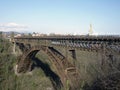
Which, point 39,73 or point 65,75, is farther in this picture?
point 39,73

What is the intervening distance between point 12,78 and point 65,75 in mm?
20303

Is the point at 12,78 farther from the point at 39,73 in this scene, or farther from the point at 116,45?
the point at 116,45

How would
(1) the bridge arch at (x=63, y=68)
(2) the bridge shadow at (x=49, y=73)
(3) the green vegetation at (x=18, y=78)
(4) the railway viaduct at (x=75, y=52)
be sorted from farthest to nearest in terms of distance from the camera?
(2) the bridge shadow at (x=49, y=73)
(3) the green vegetation at (x=18, y=78)
(1) the bridge arch at (x=63, y=68)
(4) the railway viaduct at (x=75, y=52)

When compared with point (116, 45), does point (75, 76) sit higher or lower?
lower

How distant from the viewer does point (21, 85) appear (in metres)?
42.7

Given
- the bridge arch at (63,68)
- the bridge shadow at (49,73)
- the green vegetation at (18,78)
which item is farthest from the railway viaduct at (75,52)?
the bridge shadow at (49,73)

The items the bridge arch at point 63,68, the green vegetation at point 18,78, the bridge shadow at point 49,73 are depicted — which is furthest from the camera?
the bridge shadow at point 49,73

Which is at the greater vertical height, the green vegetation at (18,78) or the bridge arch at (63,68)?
the bridge arch at (63,68)

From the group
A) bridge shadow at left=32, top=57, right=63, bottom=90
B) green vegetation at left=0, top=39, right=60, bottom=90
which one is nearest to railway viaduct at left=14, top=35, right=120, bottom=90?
green vegetation at left=0, top=39, right=60, bottom=90

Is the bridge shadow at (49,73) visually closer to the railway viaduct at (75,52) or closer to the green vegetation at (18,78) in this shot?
the green vegetation at (18,78)

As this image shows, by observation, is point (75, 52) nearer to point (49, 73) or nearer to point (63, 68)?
point (63, 68)

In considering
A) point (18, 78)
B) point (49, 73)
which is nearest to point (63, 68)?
point (18, 78)

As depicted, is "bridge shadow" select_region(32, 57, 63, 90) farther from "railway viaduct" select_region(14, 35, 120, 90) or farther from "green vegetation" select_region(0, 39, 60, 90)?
"railway viaduct" select_region(14, 35, 120, 90)

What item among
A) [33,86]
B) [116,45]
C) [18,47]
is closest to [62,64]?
[116,45]
